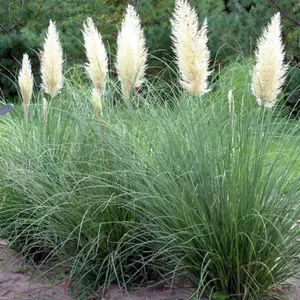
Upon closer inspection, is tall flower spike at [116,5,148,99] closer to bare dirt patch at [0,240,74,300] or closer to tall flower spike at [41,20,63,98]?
tall flower spike at [41,20,63,98]

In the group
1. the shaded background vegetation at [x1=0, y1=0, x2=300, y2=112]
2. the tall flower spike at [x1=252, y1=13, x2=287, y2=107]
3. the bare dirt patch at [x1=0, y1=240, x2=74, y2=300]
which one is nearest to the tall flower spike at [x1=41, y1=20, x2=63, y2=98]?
the bare dirt patch at [x1=0, y1=240, x2=74, y2=300]

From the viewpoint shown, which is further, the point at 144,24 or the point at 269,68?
the point at 144,24

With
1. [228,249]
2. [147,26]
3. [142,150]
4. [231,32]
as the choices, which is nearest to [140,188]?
[142,150]

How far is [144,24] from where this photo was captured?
13.6 m

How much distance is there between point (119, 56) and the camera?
188 inches

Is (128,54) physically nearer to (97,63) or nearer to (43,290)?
(97,63)

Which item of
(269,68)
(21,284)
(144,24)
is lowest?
(21,284)

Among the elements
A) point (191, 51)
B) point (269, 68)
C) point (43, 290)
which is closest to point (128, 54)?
point (191, 51)

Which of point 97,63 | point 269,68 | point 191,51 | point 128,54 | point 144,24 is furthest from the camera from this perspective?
point 144,24

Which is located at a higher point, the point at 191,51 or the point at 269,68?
the point at 191,51

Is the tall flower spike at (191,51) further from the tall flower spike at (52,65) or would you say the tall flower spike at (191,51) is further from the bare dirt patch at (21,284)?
the bare dirt patch at (21,284)

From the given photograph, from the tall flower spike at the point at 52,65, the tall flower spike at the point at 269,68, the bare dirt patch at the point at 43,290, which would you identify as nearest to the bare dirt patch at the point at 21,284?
the bare dirt patch at the point at 43,290

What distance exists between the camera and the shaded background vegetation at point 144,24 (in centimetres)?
1188

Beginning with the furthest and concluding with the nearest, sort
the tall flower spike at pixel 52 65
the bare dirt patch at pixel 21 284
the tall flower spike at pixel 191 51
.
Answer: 1. the tall flower spike at pixel 52 65
2. the bare dirt patch at pixel 21 284
3. the tall flower spike at pixel 191 51
